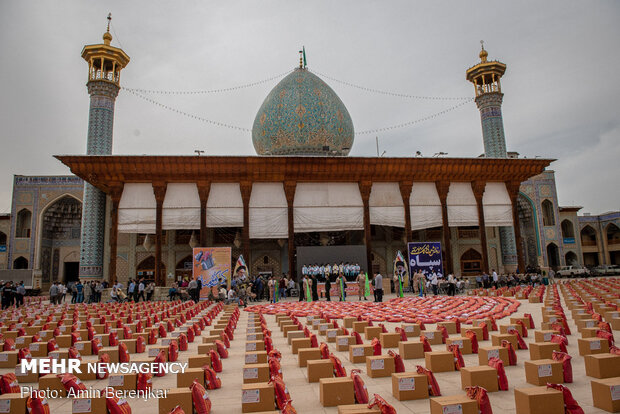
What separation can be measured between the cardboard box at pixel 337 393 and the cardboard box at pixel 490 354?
7.18ft

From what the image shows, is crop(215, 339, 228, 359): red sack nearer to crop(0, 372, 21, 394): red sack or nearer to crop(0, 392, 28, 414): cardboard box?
crop(0, 372, 21, 394): red sack

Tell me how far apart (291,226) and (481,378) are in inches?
770

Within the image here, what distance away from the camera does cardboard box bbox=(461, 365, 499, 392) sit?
15.4 feet

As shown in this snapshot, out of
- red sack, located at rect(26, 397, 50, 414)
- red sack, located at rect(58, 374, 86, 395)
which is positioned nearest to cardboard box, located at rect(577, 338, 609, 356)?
red sack, located at rect(58, 374, 86, 395)

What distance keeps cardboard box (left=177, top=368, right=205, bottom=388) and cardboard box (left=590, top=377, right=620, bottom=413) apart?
171 inches

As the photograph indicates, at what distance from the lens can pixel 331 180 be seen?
82.2 feet

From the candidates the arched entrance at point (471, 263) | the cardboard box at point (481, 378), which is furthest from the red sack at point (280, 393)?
the arched entrance at point (471, 263)

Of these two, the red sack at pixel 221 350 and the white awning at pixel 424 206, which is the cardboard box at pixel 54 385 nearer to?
the red sack at pixel 221 350

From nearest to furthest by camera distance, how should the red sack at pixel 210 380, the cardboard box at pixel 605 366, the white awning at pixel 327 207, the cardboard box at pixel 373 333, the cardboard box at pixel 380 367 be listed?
1. the cardboard box at pixel 605 366
2. the red sack at pixel 210 380
3. the cardboard box at pixel 380 367
4. the cardboard box at pixel 373 333
5. the white awning at pixel 327 207

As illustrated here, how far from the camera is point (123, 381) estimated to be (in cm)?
520

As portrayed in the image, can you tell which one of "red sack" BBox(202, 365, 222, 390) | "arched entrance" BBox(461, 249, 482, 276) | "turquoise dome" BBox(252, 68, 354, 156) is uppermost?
"turquoise dome" BBox(252, 68, 354, 156)

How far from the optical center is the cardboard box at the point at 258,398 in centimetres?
445

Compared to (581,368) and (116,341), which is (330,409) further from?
(116,341)

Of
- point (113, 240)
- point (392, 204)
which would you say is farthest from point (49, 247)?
point (392, 204)
